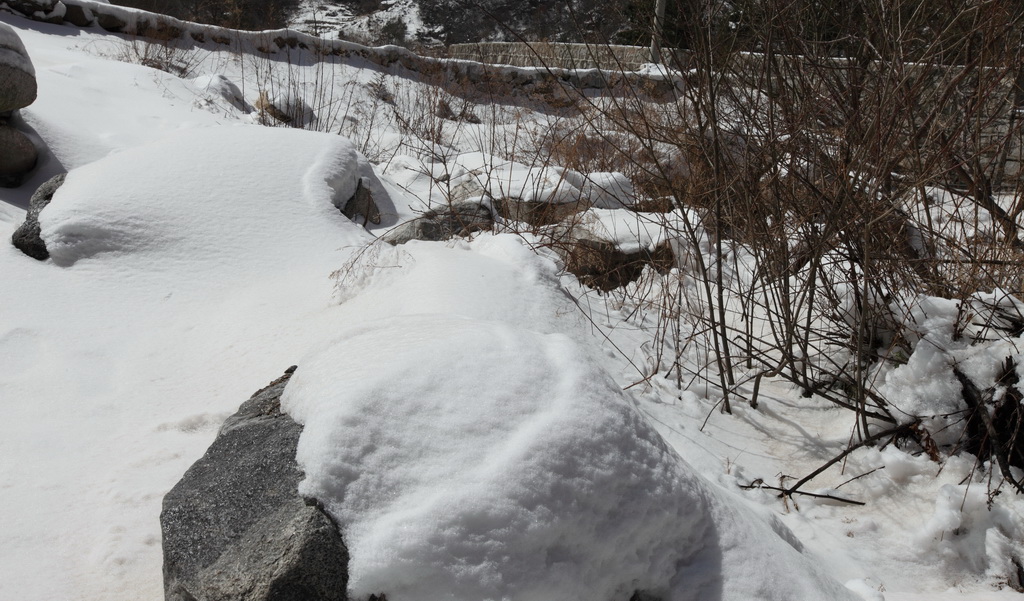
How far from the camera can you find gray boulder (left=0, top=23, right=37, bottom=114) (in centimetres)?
383

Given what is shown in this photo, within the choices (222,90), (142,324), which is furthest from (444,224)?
(222,90)

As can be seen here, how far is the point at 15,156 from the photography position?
393 cm

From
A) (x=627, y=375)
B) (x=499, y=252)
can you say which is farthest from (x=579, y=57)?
(x=627, y=375)

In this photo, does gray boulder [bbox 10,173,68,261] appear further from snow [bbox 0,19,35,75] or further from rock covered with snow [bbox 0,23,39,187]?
snow [bbox 0,19,35,75]

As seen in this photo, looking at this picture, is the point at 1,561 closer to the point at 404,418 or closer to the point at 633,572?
Result: the point at 404,418

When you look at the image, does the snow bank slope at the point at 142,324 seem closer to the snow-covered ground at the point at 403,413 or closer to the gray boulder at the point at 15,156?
the snow-covered ground at the point at 403,413

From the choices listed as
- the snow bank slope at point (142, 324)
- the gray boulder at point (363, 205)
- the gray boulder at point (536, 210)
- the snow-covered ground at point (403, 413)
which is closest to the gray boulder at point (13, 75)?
the snow-covered ground at point (403, 413)

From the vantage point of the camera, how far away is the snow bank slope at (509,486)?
1255mm

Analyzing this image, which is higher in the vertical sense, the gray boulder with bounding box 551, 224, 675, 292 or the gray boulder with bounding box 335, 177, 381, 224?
the gray boulder with bounding box 551, 224, 675, 292

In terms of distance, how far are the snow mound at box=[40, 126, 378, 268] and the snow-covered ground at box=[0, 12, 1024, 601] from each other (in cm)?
1

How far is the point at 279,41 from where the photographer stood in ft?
26.8

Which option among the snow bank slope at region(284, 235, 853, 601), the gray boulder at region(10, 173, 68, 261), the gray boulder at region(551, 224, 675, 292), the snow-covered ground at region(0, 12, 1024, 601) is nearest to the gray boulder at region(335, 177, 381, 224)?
the snow-covered ground at region(0, 12, 1024, 601)

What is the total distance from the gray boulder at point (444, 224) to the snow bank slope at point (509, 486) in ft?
7.02

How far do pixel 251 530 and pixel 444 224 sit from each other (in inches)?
105
